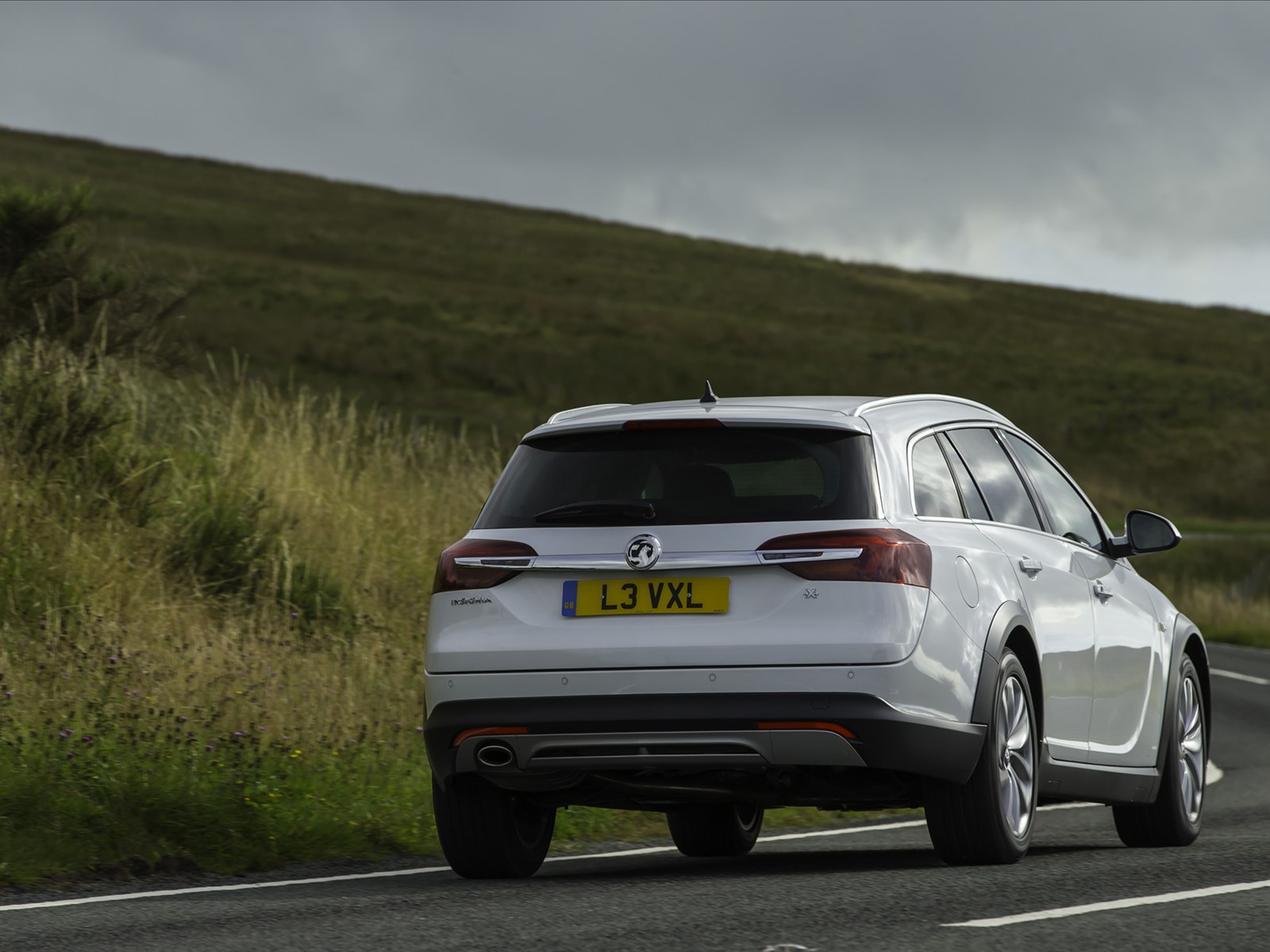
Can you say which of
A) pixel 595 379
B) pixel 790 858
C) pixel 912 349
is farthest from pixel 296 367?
pixel 790 858

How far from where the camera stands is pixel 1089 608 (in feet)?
27.3

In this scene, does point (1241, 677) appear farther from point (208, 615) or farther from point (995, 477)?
point (995, 477)

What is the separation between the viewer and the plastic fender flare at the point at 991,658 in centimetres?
699

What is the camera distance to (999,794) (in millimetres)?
7145

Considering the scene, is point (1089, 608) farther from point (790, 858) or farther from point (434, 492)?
point (434, 492)

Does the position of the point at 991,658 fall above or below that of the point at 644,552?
below

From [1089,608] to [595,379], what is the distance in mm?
53430

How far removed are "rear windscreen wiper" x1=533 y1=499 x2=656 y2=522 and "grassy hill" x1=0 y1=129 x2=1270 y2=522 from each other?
3771 centimetres

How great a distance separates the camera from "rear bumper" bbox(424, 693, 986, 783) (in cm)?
659

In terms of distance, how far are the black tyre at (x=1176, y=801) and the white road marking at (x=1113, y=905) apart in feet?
6.19

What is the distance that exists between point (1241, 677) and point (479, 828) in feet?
61.4

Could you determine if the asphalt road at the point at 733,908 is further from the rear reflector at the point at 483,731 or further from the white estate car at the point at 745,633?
the rear reflector at the point at 483,731

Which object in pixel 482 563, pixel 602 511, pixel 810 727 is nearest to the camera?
pixel 810 727

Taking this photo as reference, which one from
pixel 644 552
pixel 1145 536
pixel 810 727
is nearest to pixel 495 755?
pixel 644 552
